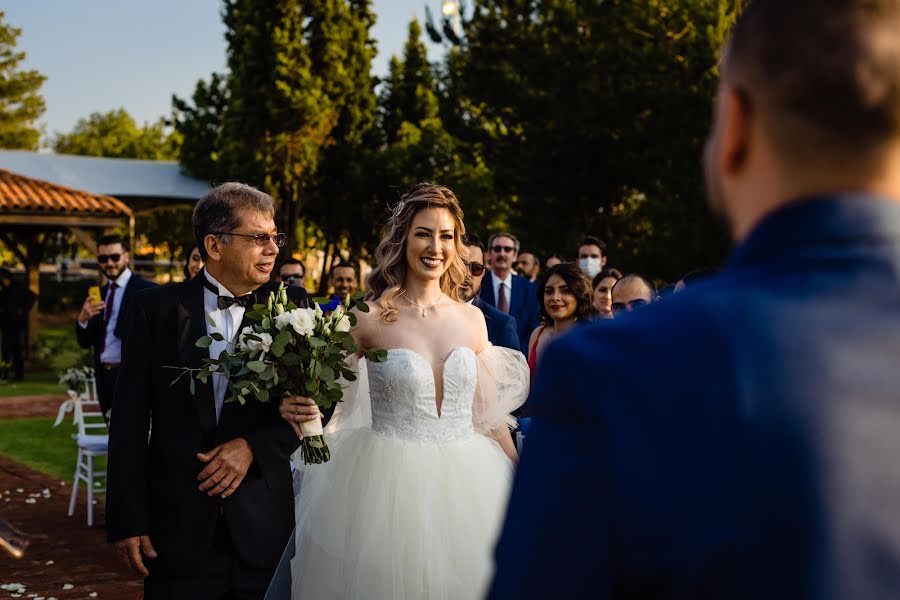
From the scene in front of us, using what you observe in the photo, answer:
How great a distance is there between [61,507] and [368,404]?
242 inches

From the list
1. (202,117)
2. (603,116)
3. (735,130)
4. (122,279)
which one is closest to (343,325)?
(735,130)

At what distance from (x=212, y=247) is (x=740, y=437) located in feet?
11.0

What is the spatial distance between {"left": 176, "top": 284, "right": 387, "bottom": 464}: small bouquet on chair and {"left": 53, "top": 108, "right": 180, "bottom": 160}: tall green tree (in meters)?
68.8

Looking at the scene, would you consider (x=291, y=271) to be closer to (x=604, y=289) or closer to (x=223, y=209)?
(x=604, y=289)

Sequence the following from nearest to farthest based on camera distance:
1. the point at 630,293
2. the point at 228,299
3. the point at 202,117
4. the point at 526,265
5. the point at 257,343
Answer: the point at 257,343 → the point at 228,299 → the point at 630,293 → the point at 526,265 → the point at 202,117

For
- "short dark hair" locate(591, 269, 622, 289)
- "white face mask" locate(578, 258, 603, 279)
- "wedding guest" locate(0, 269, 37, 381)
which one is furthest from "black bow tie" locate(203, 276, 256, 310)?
"wedding guest" locate(0, 269, 37, 381)

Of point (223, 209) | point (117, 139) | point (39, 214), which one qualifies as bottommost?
point (223, 209)

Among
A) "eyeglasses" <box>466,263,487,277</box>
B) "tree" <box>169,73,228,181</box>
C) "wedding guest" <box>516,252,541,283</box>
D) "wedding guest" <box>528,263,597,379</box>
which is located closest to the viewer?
"wedding guest" <box>528,263,597,379</box>

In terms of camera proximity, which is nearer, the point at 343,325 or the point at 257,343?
the point at 257,343

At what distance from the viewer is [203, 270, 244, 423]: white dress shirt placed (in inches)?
155

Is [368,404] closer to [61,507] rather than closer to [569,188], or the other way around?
[61,507]

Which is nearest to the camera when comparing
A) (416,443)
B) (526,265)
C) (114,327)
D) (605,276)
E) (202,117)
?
(416,443)

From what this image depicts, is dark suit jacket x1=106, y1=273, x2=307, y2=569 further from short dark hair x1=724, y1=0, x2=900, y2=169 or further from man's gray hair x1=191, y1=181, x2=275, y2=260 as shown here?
short dark hair x1=724, y1=0, x2=900, y2=169

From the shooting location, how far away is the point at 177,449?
12.5ft
